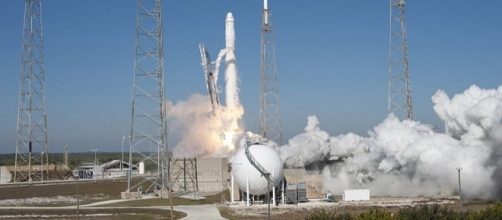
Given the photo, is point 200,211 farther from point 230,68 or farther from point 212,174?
point 230,68

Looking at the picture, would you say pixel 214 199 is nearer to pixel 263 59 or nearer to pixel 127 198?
pixel 127 198

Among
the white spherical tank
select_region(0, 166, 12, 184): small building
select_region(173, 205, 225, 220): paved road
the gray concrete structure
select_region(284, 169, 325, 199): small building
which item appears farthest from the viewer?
select_region(0, 166, 12, 184): small building

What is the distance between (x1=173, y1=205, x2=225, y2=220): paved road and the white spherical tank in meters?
4.27

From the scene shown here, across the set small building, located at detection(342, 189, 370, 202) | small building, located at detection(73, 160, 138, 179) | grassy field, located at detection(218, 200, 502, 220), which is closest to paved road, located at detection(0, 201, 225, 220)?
grassy field, located at detection(218, 200, 502, 220)

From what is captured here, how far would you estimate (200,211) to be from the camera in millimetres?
62562

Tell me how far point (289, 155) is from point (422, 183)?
61.3 feet

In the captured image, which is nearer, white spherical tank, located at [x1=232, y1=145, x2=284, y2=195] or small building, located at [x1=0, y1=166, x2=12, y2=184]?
white spherical tank, located at [x1=232, y1=145, x2=284, y2=195]

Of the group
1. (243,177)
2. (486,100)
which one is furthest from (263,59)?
(486,100)

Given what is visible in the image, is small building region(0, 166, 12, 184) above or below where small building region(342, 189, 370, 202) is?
above

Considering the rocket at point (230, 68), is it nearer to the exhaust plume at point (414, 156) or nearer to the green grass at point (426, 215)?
the exhaust plume at point (414, 156)

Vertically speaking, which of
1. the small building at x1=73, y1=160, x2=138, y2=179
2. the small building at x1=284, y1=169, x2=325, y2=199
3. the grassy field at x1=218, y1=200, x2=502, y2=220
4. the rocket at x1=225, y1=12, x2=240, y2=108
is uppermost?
the rocket at x1=225, y1=12, x2=240, y2=108

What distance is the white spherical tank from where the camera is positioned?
224 ft

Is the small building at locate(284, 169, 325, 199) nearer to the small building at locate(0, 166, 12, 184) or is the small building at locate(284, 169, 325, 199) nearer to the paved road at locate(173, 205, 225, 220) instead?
the paved road at locate(173, 205, 225, 220)

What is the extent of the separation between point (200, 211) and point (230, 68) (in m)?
33.5
